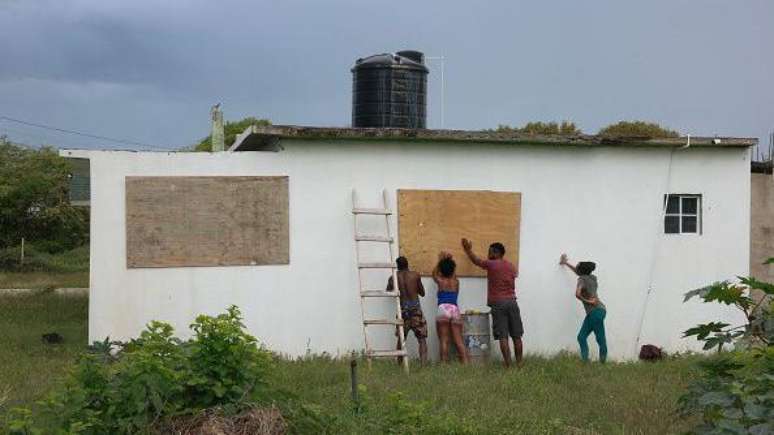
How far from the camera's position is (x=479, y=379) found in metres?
11.3

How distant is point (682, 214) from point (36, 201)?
950 inches

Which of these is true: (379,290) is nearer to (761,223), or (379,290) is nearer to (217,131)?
(217,131)

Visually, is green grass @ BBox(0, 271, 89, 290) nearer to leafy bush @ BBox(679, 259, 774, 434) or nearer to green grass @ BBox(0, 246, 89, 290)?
green grass @ BBox(0, 246, 89, 290)

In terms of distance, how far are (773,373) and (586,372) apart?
6.66 metres

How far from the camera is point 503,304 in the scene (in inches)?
503

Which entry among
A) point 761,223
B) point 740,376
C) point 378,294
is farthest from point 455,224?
point 740,376

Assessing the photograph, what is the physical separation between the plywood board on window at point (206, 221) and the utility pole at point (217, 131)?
1.50m

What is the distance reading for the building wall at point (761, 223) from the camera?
15.2 metres

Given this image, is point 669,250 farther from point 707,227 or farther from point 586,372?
point 586,372

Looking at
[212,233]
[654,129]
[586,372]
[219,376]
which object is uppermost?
[654,129]

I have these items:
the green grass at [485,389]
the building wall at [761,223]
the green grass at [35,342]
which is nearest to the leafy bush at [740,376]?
the green grass at [485,389]

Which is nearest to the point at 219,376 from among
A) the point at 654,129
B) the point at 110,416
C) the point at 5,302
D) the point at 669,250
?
the point at 110,416

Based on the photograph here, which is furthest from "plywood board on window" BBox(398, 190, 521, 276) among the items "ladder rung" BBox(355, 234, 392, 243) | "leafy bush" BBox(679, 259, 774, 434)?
"leafy bush" BBox(679, 259, 774, 434)

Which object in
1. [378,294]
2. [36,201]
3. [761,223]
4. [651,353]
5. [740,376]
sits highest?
[36,201]
